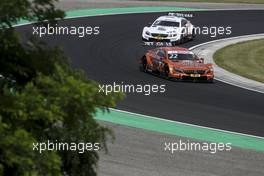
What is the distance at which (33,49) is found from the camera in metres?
9.73

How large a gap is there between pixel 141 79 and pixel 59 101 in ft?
66.6

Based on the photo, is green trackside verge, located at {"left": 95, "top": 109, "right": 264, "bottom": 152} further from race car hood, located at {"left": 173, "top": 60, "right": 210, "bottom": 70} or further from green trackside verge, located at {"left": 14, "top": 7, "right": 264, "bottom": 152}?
race car hood, located at {"left": 173, "top": 60, "right": 210, "bottom": 70}

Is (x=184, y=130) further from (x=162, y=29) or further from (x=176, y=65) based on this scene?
(x=162, y=29)

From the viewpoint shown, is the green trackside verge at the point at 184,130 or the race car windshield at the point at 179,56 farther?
the race car windshield at the point at 179,56

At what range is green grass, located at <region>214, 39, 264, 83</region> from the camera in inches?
1228

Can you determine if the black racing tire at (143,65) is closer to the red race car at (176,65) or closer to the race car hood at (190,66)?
the red race car at (176,65)

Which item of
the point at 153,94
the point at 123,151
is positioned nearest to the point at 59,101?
the point at 123,151

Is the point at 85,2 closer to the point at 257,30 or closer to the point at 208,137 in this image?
the point at 257,30

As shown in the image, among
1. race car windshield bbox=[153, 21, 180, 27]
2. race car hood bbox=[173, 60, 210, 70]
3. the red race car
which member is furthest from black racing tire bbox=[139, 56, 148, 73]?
race car windshield bbox=[153, 21, 180, 27]

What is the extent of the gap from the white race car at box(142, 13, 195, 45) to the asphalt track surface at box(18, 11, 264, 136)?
0.52 metres

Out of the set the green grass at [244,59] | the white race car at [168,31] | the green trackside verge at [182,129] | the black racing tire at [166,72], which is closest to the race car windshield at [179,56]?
the black racing tire at [166,72]

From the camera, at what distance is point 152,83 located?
28.0 meters

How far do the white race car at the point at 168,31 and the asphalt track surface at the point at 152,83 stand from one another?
0.52m

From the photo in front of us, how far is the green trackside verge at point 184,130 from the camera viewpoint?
20344mm
